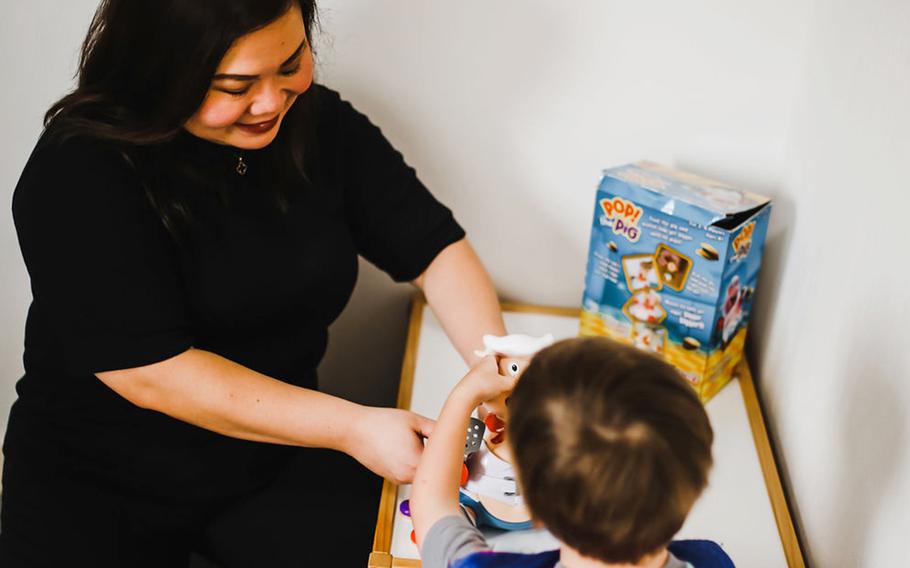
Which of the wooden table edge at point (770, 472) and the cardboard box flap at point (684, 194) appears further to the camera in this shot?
the cardboard box flap at point (684, 194)

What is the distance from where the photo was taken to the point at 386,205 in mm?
1203

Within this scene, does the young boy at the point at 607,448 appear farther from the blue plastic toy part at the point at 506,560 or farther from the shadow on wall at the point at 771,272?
the shadow on wall at the point at 771,272

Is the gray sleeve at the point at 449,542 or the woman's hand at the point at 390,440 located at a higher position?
the gray sleeve at the point at 449,542

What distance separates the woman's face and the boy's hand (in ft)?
1.15

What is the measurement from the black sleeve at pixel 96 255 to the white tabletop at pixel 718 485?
0.34 meters

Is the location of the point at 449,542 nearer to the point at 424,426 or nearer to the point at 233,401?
the point at 424,426

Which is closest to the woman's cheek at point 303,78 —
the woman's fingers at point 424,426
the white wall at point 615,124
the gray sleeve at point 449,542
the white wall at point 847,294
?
the white wall at point 615,124

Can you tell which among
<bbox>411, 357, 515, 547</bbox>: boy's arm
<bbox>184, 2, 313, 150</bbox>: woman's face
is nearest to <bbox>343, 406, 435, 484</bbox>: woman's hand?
<bbox>411, 357, 515, 547</bbox>: boy's arm

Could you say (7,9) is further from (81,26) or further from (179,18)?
(179,18)

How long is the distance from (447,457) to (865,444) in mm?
402

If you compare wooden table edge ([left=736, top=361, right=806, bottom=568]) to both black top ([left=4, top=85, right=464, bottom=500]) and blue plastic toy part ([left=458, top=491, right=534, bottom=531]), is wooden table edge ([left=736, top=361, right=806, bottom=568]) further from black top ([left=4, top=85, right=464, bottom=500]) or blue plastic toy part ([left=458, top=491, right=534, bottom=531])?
black top ([left=4, top=85, right=464, bottom=500])

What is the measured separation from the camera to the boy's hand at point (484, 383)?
2.87ft

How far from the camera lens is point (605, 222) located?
1204mm

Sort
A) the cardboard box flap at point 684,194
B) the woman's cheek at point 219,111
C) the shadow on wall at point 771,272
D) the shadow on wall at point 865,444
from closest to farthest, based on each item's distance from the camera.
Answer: the shadow on wall at point 865,444, the woman's cheek at point 219,111, the cardboard box flap at point 684,194, the shadow on wall at point 771,272
